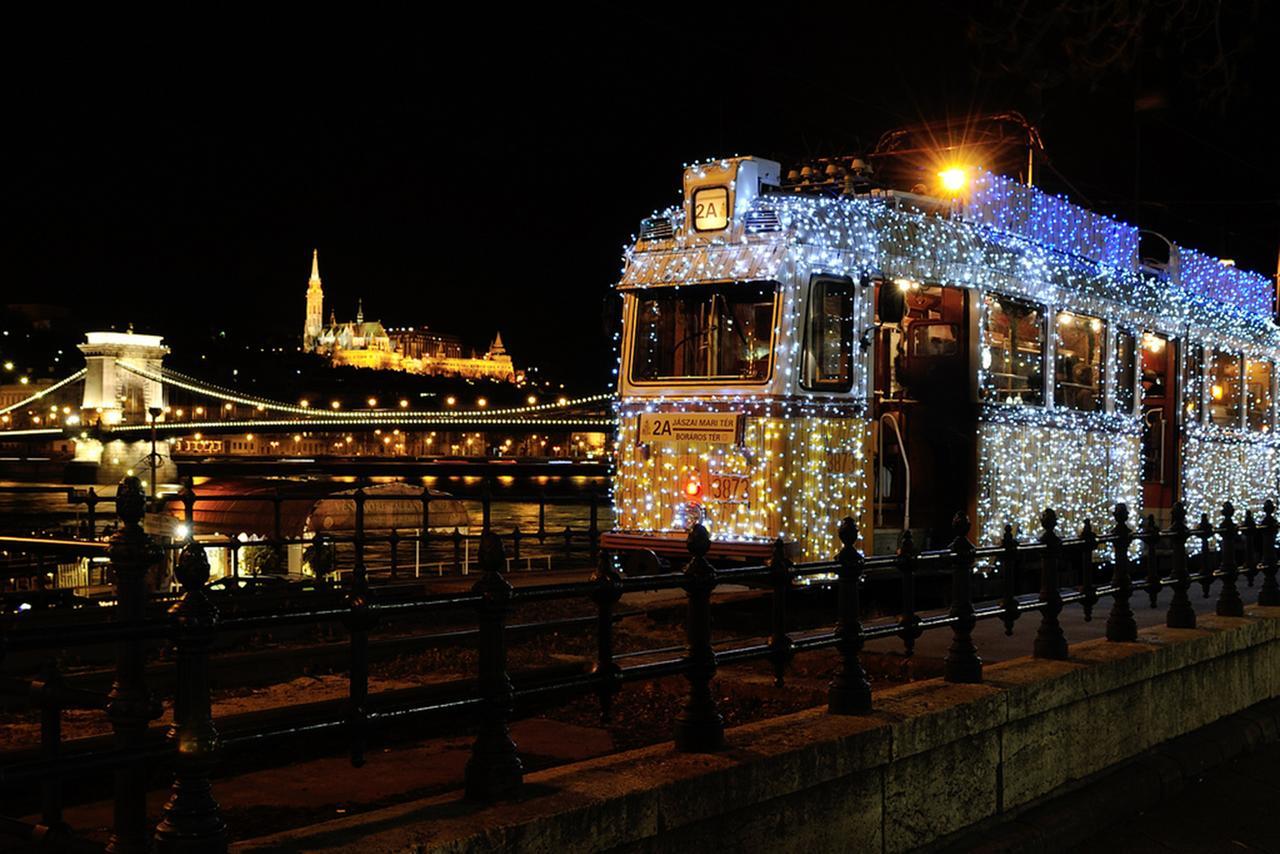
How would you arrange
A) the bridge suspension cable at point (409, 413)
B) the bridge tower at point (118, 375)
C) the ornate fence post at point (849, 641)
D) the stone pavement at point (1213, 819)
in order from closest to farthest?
the ornate fence post at point (849, 641)
the stone pavement at point (1213, 819)
the bridge suspension cable at point (409, 413)
the bridge tower at point (118, 375)

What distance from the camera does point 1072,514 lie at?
49.1 ft

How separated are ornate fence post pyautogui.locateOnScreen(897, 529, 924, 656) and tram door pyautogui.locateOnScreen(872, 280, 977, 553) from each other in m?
5.43

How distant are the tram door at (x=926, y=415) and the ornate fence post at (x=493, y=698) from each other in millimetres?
8529

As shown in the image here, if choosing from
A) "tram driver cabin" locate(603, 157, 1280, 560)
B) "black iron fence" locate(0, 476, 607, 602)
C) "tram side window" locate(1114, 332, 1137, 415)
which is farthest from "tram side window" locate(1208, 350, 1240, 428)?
"black iron fence" locate(0, 476, 607, 602)

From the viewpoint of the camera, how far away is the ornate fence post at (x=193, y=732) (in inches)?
154

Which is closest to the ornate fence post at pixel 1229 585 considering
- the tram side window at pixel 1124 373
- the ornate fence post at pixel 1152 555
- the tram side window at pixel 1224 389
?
the ornate fence post at pixel 1152 555

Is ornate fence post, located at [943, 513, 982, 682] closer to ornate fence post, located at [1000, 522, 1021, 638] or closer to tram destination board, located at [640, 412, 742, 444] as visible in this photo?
ornate fence post, located at [1000, 522, 1021, 638]

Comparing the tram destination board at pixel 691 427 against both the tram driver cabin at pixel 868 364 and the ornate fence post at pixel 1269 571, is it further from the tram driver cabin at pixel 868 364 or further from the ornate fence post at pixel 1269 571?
the ornate fence post at pixel 1269 571

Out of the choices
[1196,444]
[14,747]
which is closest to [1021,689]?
[14,747]

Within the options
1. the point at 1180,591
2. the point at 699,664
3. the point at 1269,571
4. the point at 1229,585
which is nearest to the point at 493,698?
the point at 699,664

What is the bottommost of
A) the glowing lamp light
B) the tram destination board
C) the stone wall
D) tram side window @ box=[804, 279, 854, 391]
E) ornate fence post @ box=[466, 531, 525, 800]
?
the stone wall

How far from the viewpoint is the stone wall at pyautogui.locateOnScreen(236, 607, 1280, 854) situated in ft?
15.3

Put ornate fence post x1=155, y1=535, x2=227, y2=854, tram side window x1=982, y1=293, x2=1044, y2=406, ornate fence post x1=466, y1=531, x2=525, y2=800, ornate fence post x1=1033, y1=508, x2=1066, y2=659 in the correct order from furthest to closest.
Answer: tram side window x1=982, y1=293, x2=1044, y2=406
ornate fence post x1=1033, y1=508, x2=1066, y2=659
ornate fence post x1=466, y1=531, x2=525, y2=800
ornate fence post x1=155, y1=535, x2=227, y2=854

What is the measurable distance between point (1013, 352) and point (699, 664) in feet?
29.4
